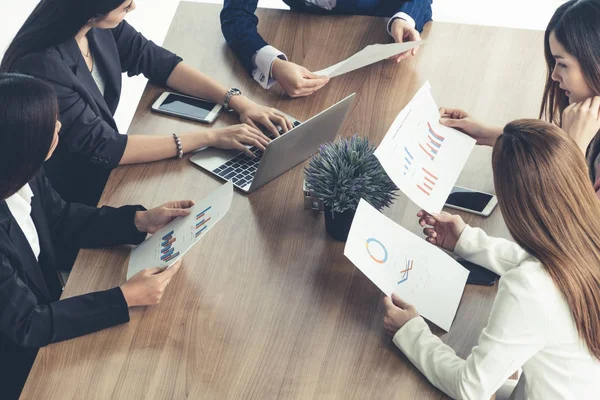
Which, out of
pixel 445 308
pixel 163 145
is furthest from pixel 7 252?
pixel 445 308


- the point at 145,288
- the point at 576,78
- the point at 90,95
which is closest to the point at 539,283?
the point at 576,78

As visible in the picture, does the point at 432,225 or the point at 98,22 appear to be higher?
the point at 98,22

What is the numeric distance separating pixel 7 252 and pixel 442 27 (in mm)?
1412

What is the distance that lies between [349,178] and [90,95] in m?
0.76

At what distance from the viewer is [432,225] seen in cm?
152

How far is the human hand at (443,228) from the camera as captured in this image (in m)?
1.48

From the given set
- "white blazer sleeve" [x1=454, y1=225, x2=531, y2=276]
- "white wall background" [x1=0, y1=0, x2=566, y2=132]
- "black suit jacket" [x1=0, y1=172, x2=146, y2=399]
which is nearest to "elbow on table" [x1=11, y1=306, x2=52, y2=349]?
"black suit jacket" [x1=0, y1=172, x2=146, y2=399]

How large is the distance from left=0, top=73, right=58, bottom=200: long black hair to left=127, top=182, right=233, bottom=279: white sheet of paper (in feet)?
0.92

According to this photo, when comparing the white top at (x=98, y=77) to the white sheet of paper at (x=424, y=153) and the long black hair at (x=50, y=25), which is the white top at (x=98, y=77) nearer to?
the long black hair at (x=50, y=25)

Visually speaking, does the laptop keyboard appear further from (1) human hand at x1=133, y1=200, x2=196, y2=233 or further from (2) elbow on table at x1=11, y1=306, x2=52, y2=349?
(2) elbow on table at x1=11, y1=306, x2=52, y2=349

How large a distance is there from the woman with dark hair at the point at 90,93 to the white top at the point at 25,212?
0.81 ft

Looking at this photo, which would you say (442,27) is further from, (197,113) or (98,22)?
(98,22)

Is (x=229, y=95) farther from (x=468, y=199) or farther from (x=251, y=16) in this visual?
(x=468, y=199)

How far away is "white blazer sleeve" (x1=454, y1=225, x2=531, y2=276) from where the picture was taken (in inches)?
56.4
